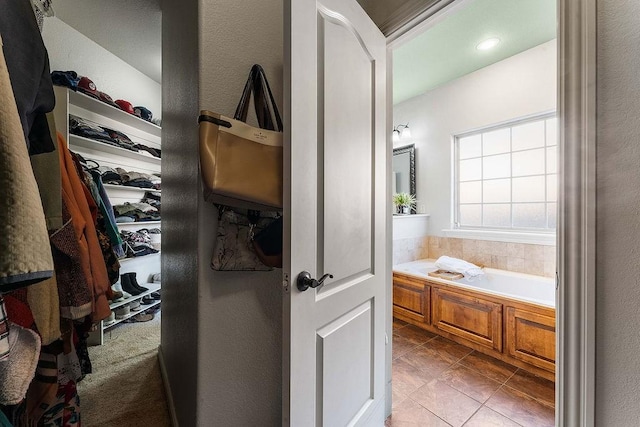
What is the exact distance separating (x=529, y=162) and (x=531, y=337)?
1747 mm

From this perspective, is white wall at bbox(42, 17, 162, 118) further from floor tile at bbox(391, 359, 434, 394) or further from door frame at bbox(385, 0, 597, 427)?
floor tile at bbox(391, 359, 434, 394)

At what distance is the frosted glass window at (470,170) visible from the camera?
9.85 ft

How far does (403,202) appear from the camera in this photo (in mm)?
3229

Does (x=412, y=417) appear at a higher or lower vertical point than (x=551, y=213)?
lower

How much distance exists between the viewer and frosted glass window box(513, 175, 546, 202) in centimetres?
257

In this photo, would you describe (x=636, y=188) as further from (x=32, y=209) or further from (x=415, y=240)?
(x=415, y=240)

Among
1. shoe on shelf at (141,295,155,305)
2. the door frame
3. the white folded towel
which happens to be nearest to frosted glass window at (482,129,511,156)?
the white folded towel

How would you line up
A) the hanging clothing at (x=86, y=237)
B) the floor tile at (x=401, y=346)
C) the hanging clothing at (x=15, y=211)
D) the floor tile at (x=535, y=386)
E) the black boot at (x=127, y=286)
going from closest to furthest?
the hanging clothing at (x=15, y=211) < the hanging clothing at (x=86, y=237) < the floor tile at (x=535, y=386) < the floor tile at (x=401, y=346) < the black boot at (x=127, y=286)

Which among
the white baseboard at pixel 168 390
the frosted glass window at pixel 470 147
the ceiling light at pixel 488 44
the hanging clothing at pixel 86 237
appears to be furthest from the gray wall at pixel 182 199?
the frosted glass window at pixel 470 147

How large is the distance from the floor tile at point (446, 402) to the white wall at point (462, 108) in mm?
1917

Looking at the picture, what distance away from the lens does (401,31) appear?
1358mm

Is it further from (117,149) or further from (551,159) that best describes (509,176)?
(117,149)

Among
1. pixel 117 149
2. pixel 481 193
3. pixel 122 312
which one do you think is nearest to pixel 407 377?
pixel 481 193

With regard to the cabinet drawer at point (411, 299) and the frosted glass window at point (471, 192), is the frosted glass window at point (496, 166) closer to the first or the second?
the frosted glass window at point (471, 192)
